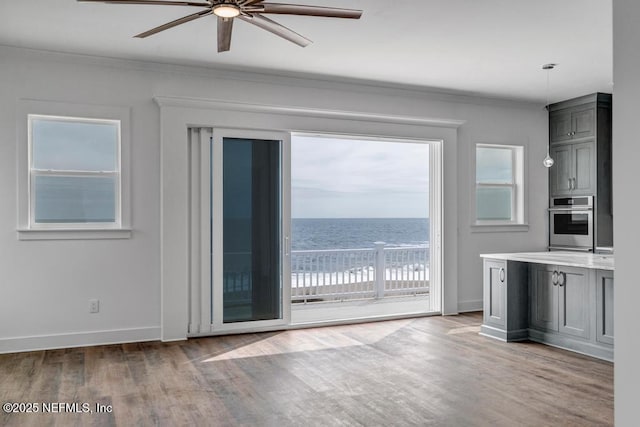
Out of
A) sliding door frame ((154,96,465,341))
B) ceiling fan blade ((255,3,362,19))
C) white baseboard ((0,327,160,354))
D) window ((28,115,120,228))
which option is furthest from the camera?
sliding door frame ((154,96,465,341))

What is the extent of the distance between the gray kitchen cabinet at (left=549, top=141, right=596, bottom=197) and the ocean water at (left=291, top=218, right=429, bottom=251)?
13.4 meters

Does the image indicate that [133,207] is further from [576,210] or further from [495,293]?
[576,210]

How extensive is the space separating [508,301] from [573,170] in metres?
2.87

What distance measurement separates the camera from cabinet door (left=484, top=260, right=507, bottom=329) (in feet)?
17.3

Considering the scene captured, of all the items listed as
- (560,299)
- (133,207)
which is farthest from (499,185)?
(133,207)

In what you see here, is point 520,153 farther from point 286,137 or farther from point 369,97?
point 286,137

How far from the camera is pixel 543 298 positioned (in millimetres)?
5152

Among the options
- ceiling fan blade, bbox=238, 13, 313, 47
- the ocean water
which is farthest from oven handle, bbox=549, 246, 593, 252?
the ocean water

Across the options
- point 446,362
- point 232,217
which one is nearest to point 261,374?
point 446,362

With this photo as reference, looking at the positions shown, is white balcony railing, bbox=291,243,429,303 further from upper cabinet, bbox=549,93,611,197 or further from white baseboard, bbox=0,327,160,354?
white baseboard, bbox=0,327,160,354

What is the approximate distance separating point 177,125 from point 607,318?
14.4 feet

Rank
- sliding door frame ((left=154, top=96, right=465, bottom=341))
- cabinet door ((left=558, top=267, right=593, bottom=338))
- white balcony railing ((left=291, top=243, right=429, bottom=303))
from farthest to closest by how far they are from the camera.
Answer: white balcony railing ((left=291, top=243, right=429, bottom=303))
sliding door frame ((left=154, top=96, right=465, bottom=341))
cabinet door ((left=558, top=267, right=593, bottom=338))

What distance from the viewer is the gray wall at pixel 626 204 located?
87.9 inches

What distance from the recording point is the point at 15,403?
3.53m
